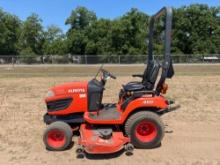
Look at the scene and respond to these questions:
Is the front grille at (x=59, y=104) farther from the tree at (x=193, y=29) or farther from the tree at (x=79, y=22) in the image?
the tree at (x=193, y=29)

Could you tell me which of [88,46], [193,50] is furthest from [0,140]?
[193,50]

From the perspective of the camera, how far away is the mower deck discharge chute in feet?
21.8

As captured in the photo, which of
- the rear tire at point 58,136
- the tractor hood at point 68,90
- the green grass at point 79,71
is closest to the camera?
the rear tire at point 58,136

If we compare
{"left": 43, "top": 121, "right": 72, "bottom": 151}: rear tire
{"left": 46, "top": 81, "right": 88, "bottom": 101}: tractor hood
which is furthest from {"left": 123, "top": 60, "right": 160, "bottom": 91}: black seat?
{"left": 43, "top": 121, "right": 72, "bottom": 151}: rear tire

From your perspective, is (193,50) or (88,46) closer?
(88,46)

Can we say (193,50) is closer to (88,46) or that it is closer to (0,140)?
(88,46)

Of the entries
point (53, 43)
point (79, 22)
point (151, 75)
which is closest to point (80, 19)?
point (79, 22)

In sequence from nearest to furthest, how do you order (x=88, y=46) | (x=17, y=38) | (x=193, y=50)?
1. (x=88, y=46)
2. (x=193, y=50)
3. (x=17, y=38)

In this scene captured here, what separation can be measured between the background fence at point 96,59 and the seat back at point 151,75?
1624 inches

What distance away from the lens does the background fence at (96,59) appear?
49.2 m

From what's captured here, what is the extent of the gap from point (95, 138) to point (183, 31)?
59.3 meters

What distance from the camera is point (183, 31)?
63625mm

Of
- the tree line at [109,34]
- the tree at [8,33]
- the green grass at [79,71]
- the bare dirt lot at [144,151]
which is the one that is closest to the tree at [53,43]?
the tree line at [109,34]

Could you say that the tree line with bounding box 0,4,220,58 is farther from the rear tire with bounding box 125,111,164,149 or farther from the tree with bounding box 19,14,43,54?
the rear tire with bounding box 125,111,164,149
